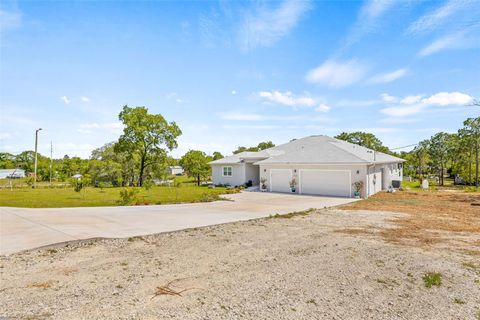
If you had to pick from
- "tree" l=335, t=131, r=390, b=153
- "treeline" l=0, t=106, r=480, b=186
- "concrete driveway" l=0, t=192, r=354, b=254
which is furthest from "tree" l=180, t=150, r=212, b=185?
"tree" l=335, t=131, r=390, b=153

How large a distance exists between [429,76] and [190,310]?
22715 mm

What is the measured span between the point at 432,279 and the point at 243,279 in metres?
3.80

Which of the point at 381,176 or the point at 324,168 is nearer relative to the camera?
the point at 324,168

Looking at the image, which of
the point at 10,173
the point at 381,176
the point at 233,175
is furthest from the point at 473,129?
the point at 10,173

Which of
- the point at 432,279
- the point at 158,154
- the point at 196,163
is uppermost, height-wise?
the point at 158,154

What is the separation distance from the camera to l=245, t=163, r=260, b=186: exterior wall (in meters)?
28.7

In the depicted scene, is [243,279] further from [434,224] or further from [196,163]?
[196,163]

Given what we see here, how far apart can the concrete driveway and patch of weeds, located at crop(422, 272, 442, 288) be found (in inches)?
292

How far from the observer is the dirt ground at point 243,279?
4289 mm

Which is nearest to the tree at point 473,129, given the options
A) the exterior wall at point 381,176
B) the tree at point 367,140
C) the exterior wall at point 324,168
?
the exterior wall at point 381,176

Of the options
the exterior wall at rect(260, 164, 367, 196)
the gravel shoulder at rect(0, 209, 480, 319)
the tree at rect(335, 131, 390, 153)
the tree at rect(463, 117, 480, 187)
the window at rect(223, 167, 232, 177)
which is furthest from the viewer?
the tree at rect(335, 131, 390, 153)

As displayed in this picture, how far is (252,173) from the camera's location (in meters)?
29.2

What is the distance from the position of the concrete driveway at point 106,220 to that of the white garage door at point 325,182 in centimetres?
494

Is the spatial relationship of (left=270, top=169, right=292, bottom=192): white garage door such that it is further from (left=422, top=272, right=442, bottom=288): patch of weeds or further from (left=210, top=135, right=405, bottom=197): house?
(left=422, top=272, right=442, bottom=288): patch of weeds
